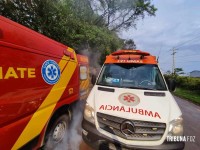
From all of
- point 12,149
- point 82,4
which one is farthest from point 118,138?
point 82,4

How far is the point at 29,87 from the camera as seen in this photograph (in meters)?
2.73

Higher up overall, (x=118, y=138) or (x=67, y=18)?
(x=67, y=18)

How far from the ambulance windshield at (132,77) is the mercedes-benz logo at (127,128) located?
1240mm

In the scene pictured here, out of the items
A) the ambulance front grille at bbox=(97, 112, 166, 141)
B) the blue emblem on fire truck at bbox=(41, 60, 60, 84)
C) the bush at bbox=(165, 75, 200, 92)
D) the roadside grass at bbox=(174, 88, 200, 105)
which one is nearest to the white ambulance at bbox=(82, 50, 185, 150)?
the ambulance front grille at bbox=(97, 112, 166, 141)

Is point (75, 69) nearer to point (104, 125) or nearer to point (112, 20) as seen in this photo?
point (104, 125)

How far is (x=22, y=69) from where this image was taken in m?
2.56

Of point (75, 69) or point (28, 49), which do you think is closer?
point (28, 49)

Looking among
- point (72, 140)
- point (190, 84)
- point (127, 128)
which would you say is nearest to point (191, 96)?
point (190, 84)

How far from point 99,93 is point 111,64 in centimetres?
126

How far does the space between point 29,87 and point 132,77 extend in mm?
2613

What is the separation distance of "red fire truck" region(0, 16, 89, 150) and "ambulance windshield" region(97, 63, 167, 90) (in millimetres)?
1105

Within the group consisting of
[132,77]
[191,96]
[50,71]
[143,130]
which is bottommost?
[191,96]

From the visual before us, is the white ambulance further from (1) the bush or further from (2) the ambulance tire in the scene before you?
(1) the bush

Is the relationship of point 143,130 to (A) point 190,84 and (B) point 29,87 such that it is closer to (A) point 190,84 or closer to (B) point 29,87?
(B) point 29,87
